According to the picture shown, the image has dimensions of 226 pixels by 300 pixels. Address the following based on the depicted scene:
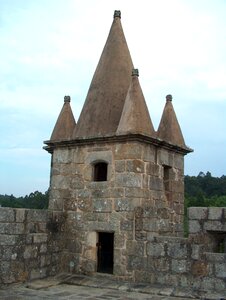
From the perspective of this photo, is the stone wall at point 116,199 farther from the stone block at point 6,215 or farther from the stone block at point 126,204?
the stone block at point 6,215

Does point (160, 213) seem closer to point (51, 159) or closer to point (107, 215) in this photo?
point (107, 215)

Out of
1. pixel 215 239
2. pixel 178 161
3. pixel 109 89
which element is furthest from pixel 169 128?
pixel 215 239

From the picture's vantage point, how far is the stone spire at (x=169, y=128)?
31.1 feet

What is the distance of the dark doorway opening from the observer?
8.48 meters

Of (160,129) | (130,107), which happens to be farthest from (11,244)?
(160,129)

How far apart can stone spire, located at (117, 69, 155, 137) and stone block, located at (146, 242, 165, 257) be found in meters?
2.17

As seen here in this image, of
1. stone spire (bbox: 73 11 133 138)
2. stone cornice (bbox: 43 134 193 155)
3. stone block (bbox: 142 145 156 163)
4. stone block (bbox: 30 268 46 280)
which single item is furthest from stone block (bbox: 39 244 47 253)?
stone block (bbox: 142 145 156 163)

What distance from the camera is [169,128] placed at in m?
9.56

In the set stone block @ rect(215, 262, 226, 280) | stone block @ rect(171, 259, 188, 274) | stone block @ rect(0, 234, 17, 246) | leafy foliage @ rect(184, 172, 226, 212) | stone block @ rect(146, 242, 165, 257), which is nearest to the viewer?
stone block @ rect(215, 262, 226, 280)

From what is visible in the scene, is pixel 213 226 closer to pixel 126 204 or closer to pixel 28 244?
pixel 126 204

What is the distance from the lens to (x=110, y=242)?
9320 mm

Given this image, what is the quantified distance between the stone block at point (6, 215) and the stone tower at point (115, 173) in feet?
4.76

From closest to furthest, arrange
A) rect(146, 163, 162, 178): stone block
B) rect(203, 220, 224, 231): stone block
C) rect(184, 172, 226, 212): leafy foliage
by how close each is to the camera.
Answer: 1. rect(203, 220, 224, 231): stone block
2. rect(146, 163, 162, 178): stone block
3. rect(184, 172, 226, 212): leafy foliage

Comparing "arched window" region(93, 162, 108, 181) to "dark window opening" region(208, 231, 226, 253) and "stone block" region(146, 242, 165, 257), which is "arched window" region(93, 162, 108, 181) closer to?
"stone block" region(146, 242, 165, 257)
